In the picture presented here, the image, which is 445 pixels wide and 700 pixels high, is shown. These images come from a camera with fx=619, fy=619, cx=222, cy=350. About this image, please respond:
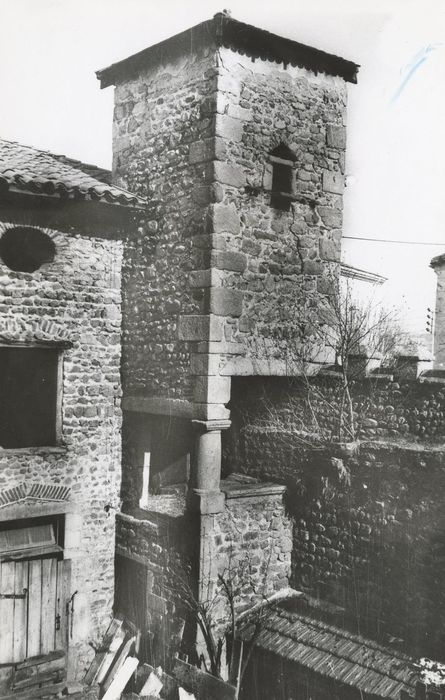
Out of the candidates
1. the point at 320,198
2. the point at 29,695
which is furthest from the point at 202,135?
the point at 29,695

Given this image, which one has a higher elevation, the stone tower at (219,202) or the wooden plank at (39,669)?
the stone tower at (219,202)

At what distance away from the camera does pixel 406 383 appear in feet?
29.6

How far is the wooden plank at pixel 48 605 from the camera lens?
9.59 meters

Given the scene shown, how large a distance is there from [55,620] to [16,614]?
0.65 m

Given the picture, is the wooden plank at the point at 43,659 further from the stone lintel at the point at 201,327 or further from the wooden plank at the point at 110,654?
the stone lintel at the point at 201,327

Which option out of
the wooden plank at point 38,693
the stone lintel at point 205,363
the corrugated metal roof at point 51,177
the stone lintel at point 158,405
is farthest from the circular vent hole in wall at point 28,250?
the wooden plank at point 38,693

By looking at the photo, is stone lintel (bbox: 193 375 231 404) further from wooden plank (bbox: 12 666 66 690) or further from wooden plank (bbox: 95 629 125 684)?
wooden plank (bbox: 12 666 66 690)

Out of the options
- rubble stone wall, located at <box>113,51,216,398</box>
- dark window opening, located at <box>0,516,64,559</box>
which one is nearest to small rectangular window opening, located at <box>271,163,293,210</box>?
rubble stone wall, located at <box>113,51,216,398</box>

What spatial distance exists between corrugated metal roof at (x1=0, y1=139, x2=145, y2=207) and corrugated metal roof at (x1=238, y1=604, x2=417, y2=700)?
22.6 feet

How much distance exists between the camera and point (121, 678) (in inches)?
381

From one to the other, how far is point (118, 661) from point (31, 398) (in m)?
4.43

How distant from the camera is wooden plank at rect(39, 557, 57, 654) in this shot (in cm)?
959

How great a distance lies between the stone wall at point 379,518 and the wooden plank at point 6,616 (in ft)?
14.3

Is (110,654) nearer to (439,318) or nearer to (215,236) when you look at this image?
(215,236)
